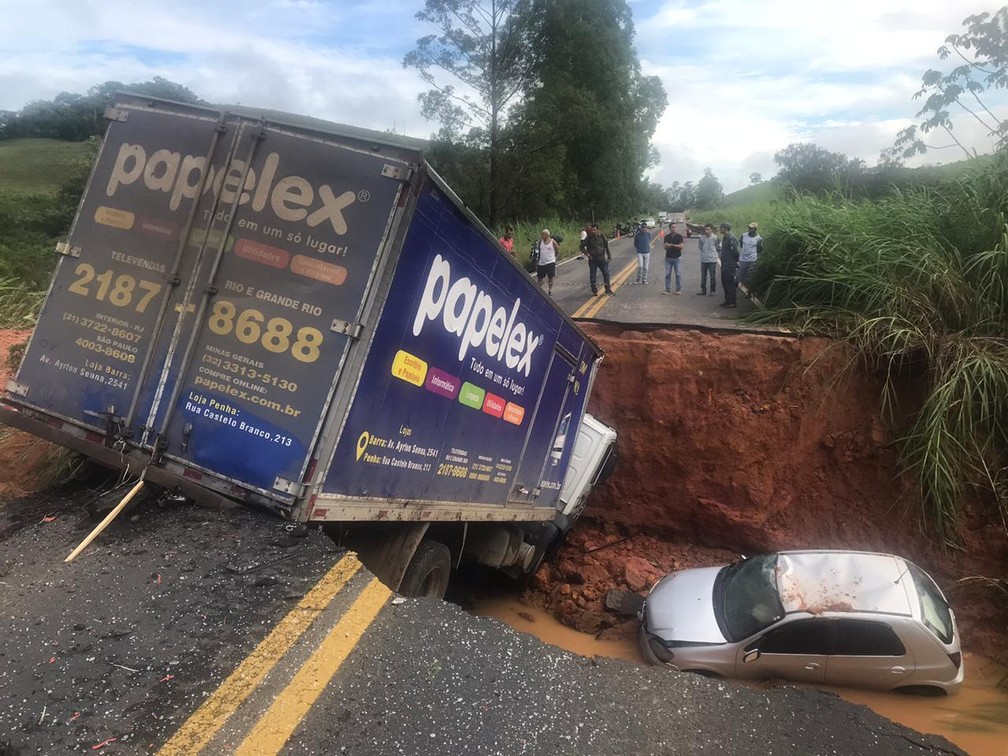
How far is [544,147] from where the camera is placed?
1111 inches

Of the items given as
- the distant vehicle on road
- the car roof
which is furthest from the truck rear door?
the distant vehicle on road

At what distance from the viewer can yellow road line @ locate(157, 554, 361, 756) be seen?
3.03 meters

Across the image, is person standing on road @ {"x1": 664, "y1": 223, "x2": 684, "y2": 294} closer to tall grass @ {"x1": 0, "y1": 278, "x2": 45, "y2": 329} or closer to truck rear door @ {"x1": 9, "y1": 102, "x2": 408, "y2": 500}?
tall grass @ {"x1": 0, "y1": 278, "x2": 45, "y2": 329}

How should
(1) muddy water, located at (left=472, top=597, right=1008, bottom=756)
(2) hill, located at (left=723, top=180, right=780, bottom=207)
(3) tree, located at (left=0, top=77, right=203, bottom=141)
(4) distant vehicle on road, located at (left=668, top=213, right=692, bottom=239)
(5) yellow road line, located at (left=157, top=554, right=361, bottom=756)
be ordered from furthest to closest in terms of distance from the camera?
(3) tree, located at (left=0, top=77, right=203, bottom=141) → (2) hill, located at (left=723, top=180, right=780, bottom=207) → (4) distant vehicle on road, located at (left=668, top=213, right=692, bottom=239) → (1) muddy water, located at (left=472, top=597, right=1008, bottom=756) → (5) yellow road line, located at (left=157, top=554, right=361, bottom=756)

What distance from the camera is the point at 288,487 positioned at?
12.9 ft

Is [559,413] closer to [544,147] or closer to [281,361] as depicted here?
[281,361]

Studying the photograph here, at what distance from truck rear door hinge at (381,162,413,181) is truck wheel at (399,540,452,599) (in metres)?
2.81

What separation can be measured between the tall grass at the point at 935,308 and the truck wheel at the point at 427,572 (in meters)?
6.43

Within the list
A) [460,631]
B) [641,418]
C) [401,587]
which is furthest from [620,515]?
[460,631]

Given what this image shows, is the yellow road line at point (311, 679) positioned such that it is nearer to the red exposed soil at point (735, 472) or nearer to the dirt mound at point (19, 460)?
the dirt mound at point (19, 460)

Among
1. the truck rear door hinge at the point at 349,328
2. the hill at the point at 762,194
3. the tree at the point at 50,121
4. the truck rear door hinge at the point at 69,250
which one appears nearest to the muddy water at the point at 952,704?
the truck rear door hinge at the point at 349,328

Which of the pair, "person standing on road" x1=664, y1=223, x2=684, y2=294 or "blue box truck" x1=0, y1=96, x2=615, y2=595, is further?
"person standing on road" x1=664, y1=223, x2=684, y2=294

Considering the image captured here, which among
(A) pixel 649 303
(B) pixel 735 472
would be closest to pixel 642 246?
(A) pixel 649 303

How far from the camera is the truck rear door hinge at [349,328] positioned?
12.9 ft
